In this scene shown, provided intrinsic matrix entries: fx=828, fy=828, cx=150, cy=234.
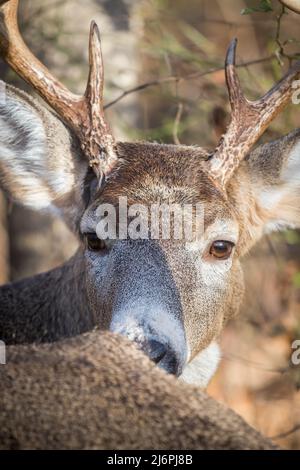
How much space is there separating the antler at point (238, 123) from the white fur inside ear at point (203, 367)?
1021 millimetres

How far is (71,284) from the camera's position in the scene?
5.37 meters

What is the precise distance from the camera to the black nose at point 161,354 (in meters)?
3.50

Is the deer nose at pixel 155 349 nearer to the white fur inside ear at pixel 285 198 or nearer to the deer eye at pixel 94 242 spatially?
the deer eye at pixel 94 242

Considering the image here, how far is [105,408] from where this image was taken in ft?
7.88

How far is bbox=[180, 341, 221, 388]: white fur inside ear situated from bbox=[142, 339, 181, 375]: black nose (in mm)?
1269

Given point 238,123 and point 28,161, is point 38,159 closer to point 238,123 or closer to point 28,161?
point 28,161

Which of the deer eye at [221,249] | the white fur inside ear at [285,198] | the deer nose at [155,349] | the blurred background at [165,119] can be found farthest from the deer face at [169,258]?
the blurred background at [165,119]

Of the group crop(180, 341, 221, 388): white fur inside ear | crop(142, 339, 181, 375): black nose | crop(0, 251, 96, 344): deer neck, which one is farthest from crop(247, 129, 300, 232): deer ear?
crop(142, 339, 181, 375): black nose

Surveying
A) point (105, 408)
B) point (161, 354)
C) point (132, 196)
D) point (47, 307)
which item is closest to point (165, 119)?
point (47, 307)

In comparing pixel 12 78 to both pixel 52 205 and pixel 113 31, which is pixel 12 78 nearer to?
pixel 113 31

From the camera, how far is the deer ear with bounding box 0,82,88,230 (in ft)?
17.2

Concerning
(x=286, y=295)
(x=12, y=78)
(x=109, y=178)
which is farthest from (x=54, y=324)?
(x=286, y=295)

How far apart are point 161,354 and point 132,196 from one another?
1289mm

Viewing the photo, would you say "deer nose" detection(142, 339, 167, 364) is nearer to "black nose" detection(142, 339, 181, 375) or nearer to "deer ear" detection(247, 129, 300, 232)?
"black nose" detection(142, 339, 181, 375)
